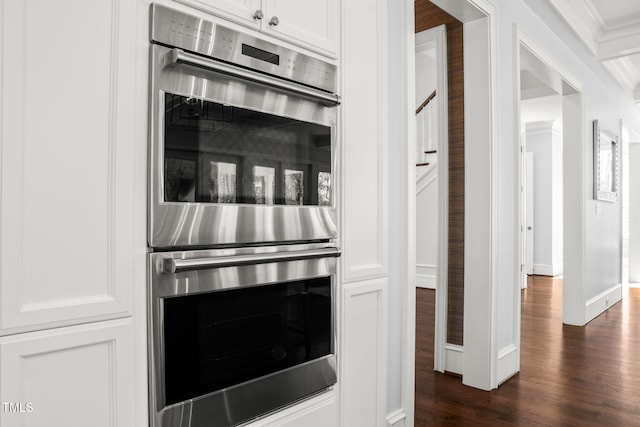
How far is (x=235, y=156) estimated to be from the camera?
1.39 m

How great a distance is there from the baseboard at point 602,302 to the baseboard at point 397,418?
338 cm

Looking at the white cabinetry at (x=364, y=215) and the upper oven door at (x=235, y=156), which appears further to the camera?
the white cabinetry at (x=364, y=215)

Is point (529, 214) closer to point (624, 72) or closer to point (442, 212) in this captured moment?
point (624, 72)

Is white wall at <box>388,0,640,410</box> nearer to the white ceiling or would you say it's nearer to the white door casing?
the white ceiling

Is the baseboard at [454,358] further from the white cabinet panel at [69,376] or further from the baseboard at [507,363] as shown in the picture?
the white cabinet panel at [69,376]

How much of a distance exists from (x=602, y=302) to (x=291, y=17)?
520 centimetres

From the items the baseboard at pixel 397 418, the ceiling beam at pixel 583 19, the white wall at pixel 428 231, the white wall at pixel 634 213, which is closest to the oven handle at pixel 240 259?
the baseboard at pixel 397 418

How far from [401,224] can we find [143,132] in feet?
4.23

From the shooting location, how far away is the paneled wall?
119 inches

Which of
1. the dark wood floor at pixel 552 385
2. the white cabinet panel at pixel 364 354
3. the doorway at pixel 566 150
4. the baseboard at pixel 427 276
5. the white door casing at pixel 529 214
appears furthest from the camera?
the white door casing at pixel 529 214

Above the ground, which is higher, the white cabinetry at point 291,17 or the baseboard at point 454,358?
the white cabinetry at point 291,17

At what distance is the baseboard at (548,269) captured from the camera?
780 cm

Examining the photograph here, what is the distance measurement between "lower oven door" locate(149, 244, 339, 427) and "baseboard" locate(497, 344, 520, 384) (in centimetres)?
164

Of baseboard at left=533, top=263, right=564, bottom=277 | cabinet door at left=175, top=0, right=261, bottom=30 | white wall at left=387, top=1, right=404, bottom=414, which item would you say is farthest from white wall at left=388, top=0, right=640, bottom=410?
baseboard at left=533, top=263, right=564, bottom=277
